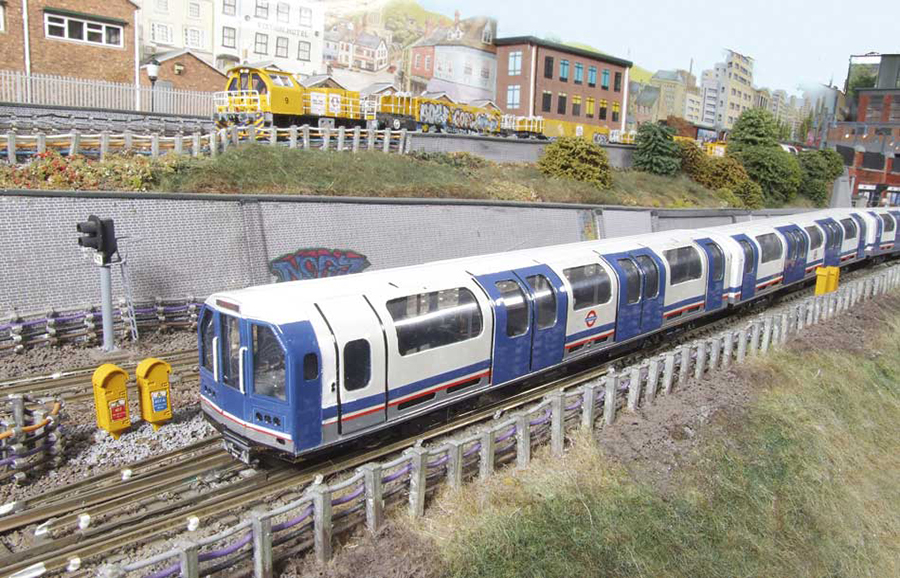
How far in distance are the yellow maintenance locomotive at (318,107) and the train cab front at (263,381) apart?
19.3 meters

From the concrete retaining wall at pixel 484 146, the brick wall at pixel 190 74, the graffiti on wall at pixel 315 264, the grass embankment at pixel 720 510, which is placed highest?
the brick wall at pixel 190 74

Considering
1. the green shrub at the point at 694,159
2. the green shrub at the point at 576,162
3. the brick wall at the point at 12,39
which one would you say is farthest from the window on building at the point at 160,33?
the green shrub at the point at 694,159

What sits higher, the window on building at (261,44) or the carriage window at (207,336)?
the window on building at (261,44)

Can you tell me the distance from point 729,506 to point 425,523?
469 centimetres

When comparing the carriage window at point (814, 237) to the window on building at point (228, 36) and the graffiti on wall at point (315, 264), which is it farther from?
the window on building at point (228, 36)

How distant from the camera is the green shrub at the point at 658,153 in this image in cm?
3906

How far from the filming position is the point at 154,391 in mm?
10914

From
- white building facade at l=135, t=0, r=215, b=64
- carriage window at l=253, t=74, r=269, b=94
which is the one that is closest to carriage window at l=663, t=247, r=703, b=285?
carriage window at l=253, t=74, r=269, b=94

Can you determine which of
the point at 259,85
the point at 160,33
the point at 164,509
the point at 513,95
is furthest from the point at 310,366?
the point at 513,95

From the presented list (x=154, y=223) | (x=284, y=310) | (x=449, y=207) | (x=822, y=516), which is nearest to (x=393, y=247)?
(x=449, y=207)

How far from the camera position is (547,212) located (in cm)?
2656

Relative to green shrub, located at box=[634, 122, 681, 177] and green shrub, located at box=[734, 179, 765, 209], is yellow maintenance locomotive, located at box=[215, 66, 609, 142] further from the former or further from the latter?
green shrub, located at box=[734, 179, 765, 209]

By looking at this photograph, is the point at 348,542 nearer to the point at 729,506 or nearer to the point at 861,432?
the point at 729,506

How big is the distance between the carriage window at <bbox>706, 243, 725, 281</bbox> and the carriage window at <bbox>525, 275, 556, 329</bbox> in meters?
7.09
